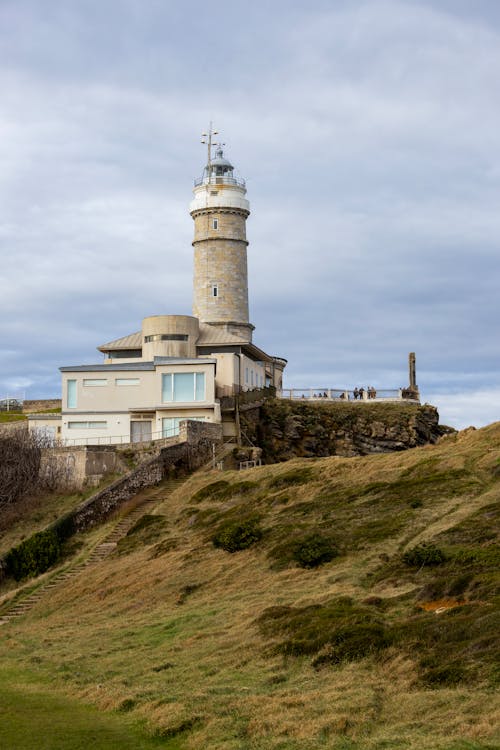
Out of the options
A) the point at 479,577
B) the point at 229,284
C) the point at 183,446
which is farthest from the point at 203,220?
the point at 479,577

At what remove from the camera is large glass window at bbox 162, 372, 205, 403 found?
5866 centimetres

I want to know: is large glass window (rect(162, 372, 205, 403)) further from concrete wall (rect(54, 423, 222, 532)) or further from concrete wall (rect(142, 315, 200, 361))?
concrete wall (rect(142, 315, 200, 361))

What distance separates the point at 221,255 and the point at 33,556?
1500 inches

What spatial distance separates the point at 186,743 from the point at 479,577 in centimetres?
1031

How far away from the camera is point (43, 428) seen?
61719mm

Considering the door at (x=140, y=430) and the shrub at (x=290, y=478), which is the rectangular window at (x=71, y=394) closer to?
the door at (x=140, y=430)

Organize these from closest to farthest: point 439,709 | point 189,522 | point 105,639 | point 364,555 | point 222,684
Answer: point 439,709 < point 222,684 < point 105,639 < point 364,555 < point 189,522

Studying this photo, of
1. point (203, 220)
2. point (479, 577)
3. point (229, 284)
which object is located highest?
point (203, 220)

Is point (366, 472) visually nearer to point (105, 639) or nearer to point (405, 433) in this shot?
point (105, 639)

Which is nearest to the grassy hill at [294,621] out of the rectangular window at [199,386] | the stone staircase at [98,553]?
the stone staircase at [98,553]

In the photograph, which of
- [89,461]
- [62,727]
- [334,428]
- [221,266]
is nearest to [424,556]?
[62,727]

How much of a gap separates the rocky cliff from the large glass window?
4390mm

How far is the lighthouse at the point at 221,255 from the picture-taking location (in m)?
75.4

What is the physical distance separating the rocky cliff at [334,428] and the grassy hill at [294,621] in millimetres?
16840
